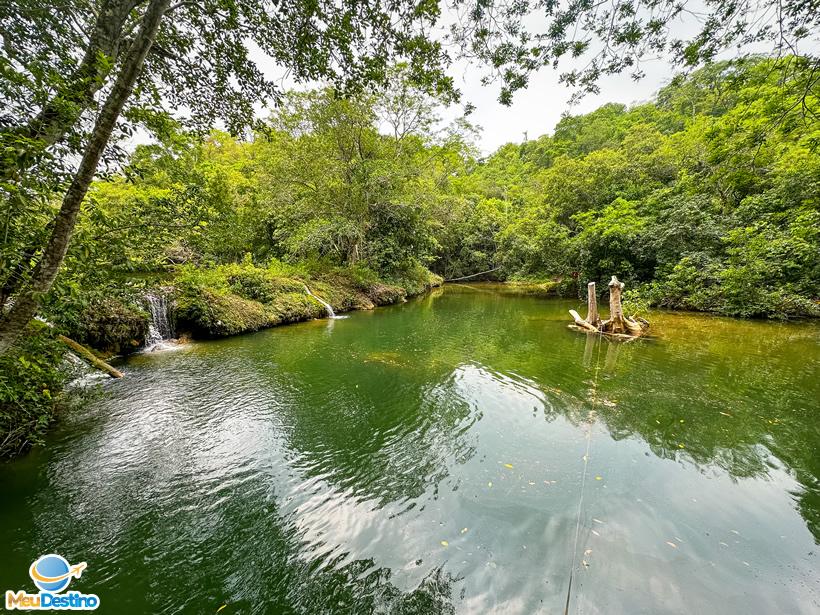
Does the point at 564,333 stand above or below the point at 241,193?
below

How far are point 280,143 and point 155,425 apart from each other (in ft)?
52.6

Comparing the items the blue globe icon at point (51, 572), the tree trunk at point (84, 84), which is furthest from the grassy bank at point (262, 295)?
the blue globe icon at point (51, 572)

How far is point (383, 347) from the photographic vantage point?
9578mm

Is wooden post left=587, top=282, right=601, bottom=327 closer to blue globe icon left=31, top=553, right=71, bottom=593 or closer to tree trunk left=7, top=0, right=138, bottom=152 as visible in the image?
tree trunk left=7, top=0, right=138, bottom=152

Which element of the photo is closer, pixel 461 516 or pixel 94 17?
pixel 461 516

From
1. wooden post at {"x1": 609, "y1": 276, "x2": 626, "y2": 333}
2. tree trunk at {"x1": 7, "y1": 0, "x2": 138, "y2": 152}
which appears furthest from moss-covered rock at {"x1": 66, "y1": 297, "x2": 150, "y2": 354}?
wooden post at {"x1": 609, "y1": 276, "x2": 626, "y2": 333}

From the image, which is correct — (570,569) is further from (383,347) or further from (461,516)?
(383,347)

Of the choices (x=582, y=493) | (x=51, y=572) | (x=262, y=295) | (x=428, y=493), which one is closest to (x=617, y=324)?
(x=582, y=493)

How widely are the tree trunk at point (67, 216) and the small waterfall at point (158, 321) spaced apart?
277 inches

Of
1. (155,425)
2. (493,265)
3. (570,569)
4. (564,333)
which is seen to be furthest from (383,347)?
(493,265)

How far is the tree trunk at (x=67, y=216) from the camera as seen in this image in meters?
2.50

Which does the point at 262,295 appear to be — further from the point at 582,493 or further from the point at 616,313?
the point at 616,313

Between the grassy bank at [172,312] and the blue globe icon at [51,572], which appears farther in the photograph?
the grassy bank at [172,312]

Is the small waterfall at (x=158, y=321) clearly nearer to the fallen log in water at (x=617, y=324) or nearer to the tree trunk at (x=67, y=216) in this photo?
the tree trunk at (x=67, y=216)
